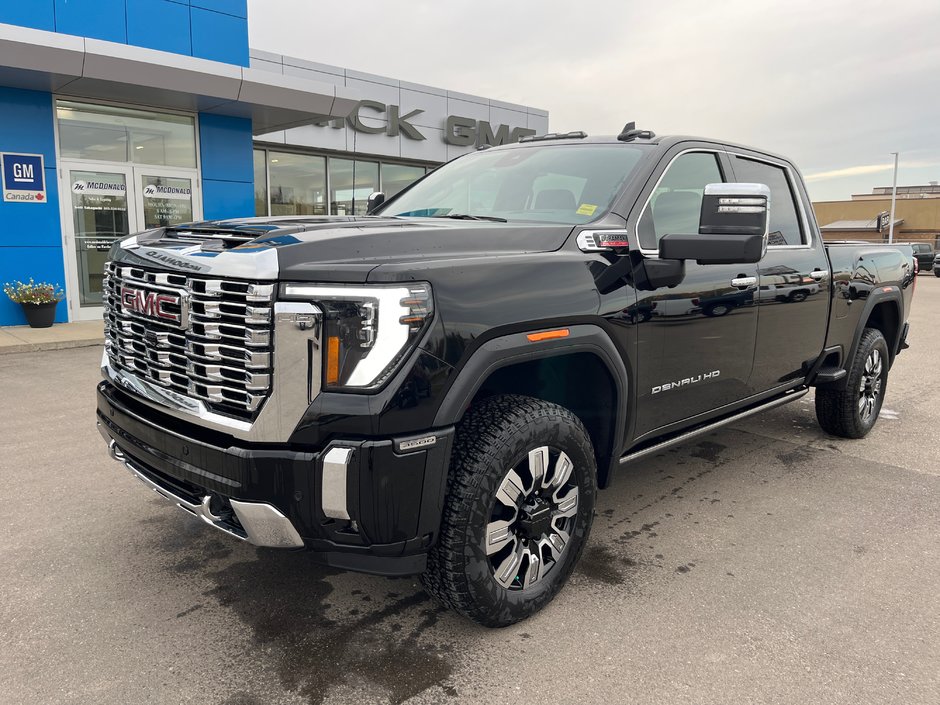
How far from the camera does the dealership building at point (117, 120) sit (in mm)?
10086

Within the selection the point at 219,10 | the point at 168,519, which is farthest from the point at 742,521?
the point at 219,10

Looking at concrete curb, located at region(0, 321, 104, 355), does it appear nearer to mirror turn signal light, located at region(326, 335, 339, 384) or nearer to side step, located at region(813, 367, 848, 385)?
mirror turn signal light, located at region(326, 335, 339, 384)

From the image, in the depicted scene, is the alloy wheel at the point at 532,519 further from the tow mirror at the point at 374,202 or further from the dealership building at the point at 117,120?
the dealership building at the point at 117,120

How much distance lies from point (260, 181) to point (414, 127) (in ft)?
14.4

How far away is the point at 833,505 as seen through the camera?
13.3 feet

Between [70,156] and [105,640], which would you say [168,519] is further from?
[70,156]

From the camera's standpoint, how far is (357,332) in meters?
2.21

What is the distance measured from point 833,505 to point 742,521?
25.6 inches

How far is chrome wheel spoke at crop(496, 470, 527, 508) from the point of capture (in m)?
2.57

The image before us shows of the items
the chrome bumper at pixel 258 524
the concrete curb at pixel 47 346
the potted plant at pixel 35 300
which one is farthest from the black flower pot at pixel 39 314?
the chrome bumper at pixel 258 524

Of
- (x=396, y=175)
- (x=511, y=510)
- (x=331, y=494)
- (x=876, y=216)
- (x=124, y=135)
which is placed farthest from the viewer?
(x=876, y=216)

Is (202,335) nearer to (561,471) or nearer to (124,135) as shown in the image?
(561,471)

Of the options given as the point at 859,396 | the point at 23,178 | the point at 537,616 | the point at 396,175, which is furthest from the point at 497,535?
the point at 396,175

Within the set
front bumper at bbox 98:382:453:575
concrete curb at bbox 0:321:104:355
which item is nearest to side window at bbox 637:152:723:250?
front bumper at bbox 98:382:453:575
